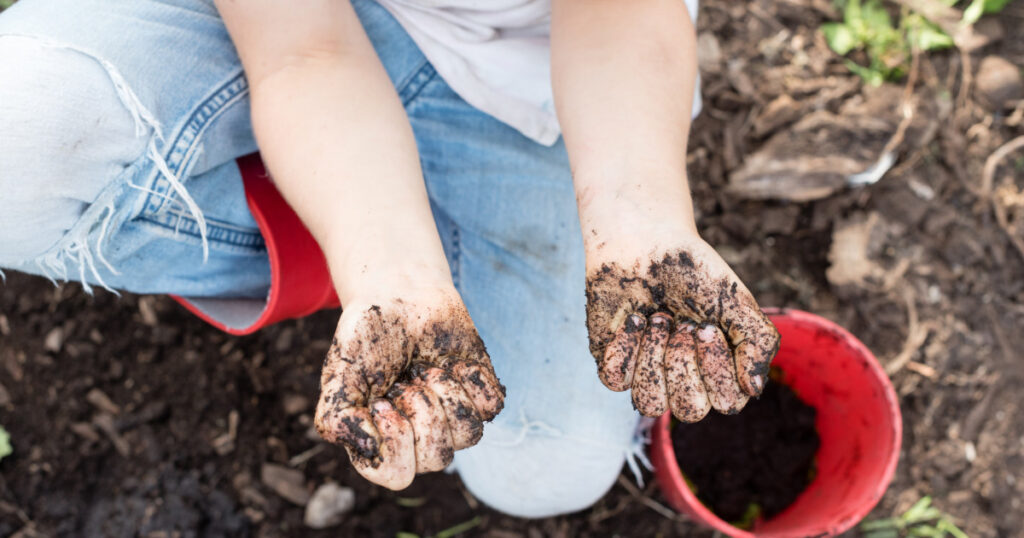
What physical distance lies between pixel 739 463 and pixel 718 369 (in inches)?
33.0

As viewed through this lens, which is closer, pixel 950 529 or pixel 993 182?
pixel 950 529

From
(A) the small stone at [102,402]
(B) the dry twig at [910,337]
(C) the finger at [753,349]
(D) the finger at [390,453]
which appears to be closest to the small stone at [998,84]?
(B) the dry twig at [910,337]

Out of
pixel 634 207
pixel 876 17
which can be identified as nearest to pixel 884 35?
pixel 876 17

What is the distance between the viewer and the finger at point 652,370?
3.14 ft

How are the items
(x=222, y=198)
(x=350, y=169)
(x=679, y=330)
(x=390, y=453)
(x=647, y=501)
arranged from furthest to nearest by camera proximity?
1. (x=647, y=501)
2. (x=222, y=198)
3. (x=350, y=169)
4. (x=679, y=330)
5. (x=390, y=453)

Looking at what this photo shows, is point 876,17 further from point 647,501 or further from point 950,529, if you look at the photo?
point 647,501

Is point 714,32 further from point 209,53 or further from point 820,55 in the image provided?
point 209,53

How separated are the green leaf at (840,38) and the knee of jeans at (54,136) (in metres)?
1.78

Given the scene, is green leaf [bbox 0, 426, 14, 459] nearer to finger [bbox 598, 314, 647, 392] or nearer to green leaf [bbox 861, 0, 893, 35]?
finger [bbox 598, 314, 647, 392]

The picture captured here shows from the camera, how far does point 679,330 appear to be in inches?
38.3

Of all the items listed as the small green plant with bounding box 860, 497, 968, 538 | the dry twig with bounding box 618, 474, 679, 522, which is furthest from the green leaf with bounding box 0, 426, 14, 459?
the small green plant with bounding box 860, 497, 968, 538

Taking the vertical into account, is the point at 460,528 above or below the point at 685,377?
below

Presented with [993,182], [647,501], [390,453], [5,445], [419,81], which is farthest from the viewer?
[993,182]

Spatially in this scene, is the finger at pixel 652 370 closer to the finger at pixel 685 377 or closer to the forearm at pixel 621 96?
the finger at pixel 685 377
